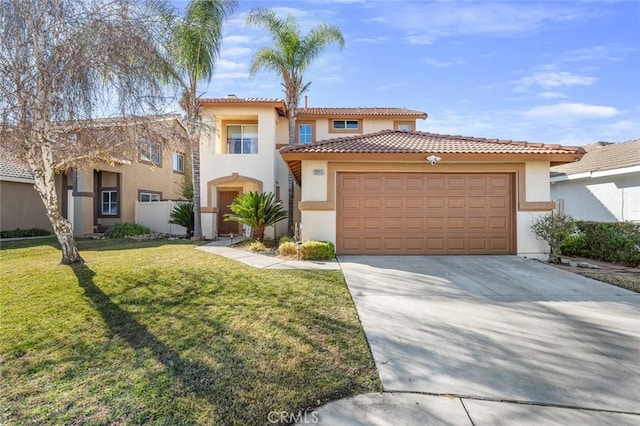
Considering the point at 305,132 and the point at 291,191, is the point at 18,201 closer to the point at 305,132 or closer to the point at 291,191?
the point at 291,191

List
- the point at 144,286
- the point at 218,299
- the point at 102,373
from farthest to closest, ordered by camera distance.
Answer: the point at 144,286
the point at 218,299
the point at 102,373

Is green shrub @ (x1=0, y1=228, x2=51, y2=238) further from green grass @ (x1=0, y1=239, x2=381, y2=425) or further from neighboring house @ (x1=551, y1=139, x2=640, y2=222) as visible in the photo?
neighboring house @ (x1=551, y1=139, x2=640, y2=222)

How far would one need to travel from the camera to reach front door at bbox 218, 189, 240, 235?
59.4ft

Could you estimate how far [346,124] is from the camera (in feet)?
62.8

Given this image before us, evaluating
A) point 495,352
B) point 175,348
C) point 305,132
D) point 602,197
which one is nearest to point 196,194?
point 305,132

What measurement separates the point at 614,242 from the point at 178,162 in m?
24.2

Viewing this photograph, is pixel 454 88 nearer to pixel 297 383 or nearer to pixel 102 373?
pixel 297 383

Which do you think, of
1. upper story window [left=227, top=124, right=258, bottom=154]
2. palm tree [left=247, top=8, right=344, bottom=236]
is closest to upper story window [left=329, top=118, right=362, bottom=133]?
palm tree [left=247, top=8, right=344, bottom=236]

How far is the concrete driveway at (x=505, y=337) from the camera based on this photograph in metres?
3.22

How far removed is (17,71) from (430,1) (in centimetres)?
994

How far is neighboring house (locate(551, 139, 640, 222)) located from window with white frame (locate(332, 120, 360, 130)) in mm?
10319

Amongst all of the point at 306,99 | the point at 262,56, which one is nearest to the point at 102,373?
the point at 262,56

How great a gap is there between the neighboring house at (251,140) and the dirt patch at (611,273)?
1131 centimetres

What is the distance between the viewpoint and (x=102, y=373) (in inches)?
138
